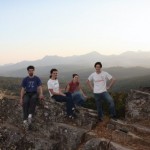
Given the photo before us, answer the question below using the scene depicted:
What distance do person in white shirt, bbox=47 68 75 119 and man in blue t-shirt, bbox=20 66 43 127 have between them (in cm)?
61

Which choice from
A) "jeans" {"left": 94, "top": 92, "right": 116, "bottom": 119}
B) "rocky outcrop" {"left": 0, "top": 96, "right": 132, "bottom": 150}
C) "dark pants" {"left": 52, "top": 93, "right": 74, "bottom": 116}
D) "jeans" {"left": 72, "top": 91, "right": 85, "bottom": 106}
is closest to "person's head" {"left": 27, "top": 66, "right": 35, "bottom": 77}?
"dark pants" {"left": 52, "top": 93, "right": 74, "bottom": 116}

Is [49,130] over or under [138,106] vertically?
under

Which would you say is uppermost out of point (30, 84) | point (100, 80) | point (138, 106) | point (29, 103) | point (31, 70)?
point (31, 70)

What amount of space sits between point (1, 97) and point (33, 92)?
2813 mm

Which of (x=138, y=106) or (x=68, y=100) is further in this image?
(x=138, y=106)

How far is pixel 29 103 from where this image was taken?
14.8 meters

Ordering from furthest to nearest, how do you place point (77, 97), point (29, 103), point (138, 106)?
1. point (77, 97)
2. point (138, 106)
3. point (29, 103)

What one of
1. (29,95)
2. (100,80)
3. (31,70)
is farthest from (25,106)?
(100,80)

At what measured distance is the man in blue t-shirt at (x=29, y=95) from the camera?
14656 mm

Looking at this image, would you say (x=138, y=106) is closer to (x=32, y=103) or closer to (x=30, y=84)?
(x=32, y=103)

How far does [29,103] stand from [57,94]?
4.83ft

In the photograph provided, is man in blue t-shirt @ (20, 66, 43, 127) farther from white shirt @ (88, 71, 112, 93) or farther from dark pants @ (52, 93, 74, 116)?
white shirt @ (88, 71, 112, 93)

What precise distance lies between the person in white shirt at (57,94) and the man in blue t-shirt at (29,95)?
605 mm

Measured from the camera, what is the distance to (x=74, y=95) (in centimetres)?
1562
